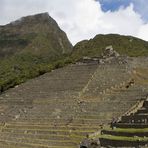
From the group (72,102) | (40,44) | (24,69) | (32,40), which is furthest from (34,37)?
(72,102)

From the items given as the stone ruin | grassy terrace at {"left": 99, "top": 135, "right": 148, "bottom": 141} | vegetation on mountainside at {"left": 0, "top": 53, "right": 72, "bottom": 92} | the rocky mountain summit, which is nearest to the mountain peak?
vegetation on mountainside at {"left": 0, "top": 53, "right": 72, "bottom": 92}

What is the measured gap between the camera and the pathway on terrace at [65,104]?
2046 inches

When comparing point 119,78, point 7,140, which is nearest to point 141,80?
point 119,78

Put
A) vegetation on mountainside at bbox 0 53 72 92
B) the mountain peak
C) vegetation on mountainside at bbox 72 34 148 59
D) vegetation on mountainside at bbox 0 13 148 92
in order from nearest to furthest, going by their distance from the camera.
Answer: vegetation on mountainside at bbox 0 53 72 92 < vegetation on mountainside at bbox 72 34 148 59 < vegetation on mountainside at bbox 0 13 148 92 < the mountain peak

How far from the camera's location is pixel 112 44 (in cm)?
12388

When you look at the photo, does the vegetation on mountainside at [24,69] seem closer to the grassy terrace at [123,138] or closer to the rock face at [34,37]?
the rock face at [34,37]

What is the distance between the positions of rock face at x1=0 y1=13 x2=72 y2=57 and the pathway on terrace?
91249 millimetres

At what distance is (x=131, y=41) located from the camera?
416ft

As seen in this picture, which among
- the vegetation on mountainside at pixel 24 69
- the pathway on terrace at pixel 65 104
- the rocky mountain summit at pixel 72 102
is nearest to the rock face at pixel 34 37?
the vegetation on mountainside at pixel 24 69

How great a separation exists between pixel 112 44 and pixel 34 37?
57.1m

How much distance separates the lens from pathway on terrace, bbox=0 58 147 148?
5197 centimetres

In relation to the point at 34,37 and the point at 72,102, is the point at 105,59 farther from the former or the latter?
the point at 34,37

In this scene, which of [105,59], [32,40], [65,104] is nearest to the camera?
[65,104]

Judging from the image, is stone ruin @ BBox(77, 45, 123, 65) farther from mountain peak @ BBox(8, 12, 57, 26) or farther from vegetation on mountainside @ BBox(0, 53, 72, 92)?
mountain peak @ BBox(8, 12, 57, 26)
